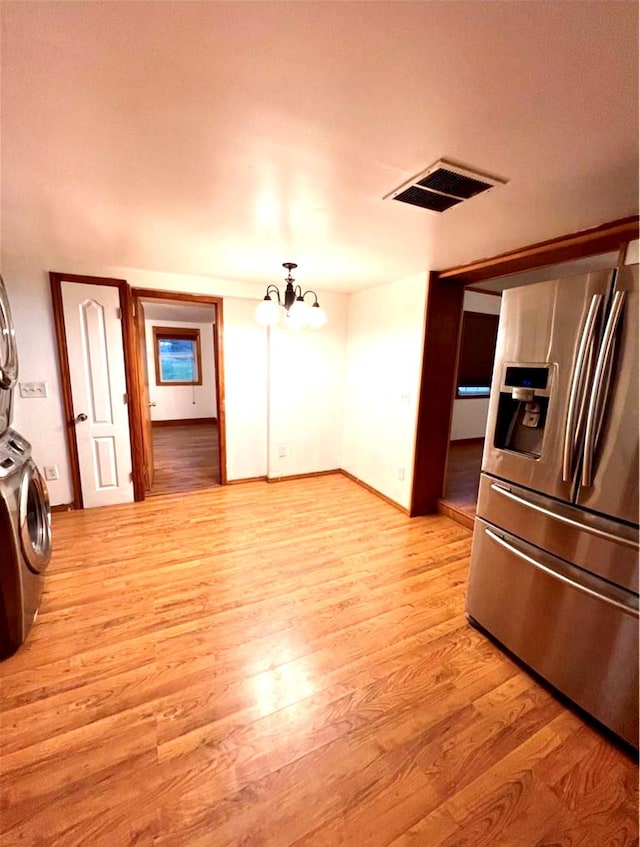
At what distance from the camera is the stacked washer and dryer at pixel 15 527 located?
64.6 inches

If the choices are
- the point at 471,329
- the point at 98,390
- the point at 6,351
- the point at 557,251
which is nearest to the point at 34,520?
the point at 6,351

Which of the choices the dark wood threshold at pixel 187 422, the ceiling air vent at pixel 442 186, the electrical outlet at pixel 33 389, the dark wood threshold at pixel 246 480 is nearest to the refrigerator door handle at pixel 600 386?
the ceiling air vent at pixel 442 186

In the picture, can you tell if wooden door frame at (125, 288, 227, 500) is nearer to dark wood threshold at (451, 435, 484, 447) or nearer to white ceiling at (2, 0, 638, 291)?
white ceiling at (2, 0, 638, 291)

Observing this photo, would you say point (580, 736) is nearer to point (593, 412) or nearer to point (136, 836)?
point (593, 412)

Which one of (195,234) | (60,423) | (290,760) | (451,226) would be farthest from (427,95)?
(60,423)

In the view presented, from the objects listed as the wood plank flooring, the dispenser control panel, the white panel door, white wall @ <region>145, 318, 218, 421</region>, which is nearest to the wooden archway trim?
the dispenser control panel

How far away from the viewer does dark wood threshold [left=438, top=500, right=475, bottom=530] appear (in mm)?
3142

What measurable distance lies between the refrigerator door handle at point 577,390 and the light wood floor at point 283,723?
1.11m

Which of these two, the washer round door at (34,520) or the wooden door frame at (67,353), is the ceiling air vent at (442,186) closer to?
the washer round door at (34,520)

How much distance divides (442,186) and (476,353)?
4.18m

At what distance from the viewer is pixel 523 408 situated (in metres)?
1.78

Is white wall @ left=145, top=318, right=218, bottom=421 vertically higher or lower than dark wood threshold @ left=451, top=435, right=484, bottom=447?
higher

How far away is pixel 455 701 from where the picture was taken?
1.57m

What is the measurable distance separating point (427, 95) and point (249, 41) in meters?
0.50
